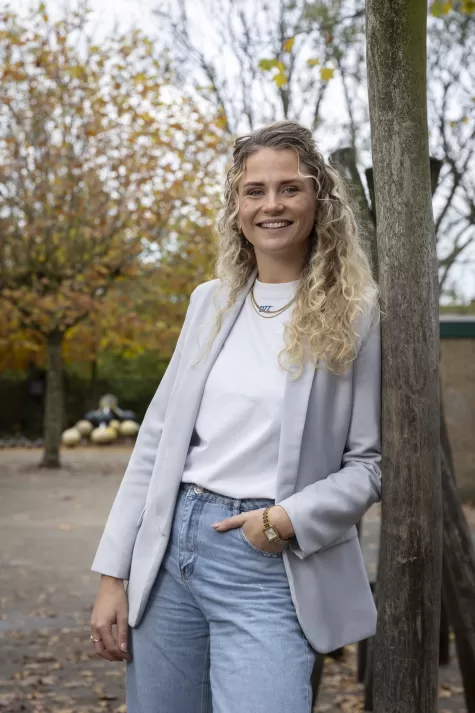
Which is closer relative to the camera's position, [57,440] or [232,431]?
[232,431]

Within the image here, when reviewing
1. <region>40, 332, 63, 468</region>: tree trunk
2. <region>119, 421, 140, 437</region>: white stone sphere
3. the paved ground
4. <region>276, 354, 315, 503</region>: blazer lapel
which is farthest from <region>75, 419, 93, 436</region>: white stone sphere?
<region>276, 354, 315, 503</region>: blazer lapel

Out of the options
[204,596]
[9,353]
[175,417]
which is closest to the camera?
[204,596]

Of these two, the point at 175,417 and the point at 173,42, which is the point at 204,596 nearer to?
the point at 175,417

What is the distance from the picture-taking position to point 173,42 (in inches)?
709

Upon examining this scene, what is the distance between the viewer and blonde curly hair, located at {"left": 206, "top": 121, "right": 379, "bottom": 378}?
7.60ft

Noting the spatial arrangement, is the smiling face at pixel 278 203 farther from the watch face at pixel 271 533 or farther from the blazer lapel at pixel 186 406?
the watch face at pixel 271 533

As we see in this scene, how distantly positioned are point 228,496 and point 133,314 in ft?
54.8

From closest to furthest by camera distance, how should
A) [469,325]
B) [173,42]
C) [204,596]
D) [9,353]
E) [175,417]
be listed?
1. [204,596]
2. [175,417]
3. [469,325]
4. [173,42]
5. [9,353]

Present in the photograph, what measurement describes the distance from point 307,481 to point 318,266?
570 mm

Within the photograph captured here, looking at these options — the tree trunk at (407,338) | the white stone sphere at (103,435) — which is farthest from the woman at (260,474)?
the white stone sphere at (103,435)

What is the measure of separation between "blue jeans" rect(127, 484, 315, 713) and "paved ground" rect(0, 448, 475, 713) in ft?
8.40

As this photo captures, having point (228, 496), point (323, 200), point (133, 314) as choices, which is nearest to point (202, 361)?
point (228, 496)

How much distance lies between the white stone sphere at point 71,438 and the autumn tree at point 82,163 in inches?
295

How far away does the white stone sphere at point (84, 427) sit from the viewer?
2569 centimetres
